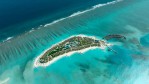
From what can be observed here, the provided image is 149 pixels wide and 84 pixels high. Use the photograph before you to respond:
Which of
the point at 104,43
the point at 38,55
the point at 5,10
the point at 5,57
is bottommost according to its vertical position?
the point at 5,57

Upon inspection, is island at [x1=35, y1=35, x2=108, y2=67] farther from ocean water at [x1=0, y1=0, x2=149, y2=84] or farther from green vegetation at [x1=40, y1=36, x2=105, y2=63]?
ocean water at [x1=0, y1=0, x2=149, y2=84]

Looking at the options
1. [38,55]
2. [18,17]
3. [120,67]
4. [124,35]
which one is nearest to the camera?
[120,67]

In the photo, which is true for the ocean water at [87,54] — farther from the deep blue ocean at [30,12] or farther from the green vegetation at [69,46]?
the deep blue ocean at [30,12]

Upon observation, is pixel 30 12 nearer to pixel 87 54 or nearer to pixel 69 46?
pixel 69 46

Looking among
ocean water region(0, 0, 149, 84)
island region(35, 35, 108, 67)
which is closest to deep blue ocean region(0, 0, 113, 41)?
ocean water region(0, 0, 149, 84)

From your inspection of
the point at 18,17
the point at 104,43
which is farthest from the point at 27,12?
the point at 104,43

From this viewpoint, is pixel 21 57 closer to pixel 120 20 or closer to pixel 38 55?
pixel 38 55
